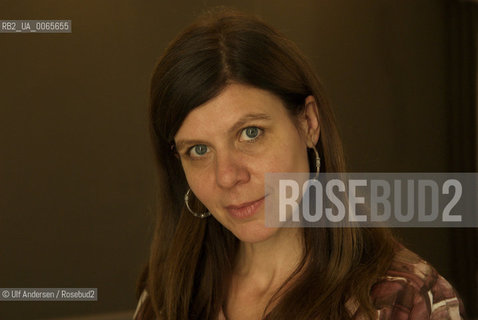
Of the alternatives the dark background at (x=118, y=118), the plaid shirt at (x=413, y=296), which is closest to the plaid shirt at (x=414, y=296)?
the plaid shirt at (x=413, y=296)

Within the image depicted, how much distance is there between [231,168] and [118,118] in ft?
0.89

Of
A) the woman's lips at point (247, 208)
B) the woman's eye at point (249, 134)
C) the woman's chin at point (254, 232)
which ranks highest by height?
the woman's eye at point (249, 134)

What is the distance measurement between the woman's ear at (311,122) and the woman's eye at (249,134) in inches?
2.9

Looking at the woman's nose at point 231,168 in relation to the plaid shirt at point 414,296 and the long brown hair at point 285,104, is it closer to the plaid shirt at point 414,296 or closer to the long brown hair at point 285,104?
the long brown hair at point 285,104

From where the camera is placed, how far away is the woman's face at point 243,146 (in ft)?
2.49

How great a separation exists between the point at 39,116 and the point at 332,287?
50 cm

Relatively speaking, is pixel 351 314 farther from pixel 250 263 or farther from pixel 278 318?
pixel 250 263

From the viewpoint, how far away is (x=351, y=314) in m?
0.76

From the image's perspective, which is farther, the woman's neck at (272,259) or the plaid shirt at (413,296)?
the woman's neck at (272,259)

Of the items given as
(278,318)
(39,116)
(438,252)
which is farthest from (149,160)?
(438,252)

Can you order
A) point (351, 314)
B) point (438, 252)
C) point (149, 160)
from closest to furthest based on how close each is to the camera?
point (351, 314) → point (438, 252) → point (149, 160)

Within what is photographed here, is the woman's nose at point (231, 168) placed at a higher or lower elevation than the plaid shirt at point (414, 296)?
higher

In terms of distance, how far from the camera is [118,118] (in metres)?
0.97

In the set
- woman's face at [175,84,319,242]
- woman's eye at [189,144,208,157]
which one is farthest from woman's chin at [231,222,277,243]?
woman's eye at [189,144,208,157]
